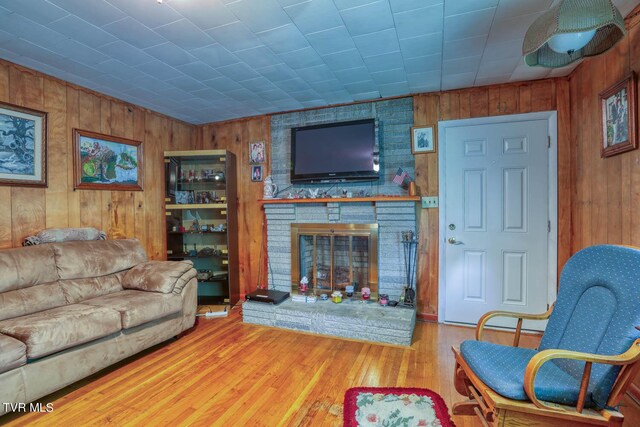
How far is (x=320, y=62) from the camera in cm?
246

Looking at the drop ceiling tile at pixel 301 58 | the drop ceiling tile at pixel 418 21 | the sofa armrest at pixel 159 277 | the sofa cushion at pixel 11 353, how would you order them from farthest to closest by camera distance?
the sofa armrest at pixel 159 277
the drop ceiling tile at pixel 301 58
the drop ceiling tile at pixel 418 21
the sofa cushion at pixel 11 353

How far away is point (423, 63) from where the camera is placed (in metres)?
2.46

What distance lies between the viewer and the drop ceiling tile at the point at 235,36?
6.51ft

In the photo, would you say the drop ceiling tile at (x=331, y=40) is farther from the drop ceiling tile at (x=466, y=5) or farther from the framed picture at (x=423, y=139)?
the framed picture at (x=423, y=139)

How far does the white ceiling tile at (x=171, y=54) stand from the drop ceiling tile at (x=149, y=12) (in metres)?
0.26

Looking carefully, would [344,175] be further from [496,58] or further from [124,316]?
[124,316]

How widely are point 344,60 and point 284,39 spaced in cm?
54

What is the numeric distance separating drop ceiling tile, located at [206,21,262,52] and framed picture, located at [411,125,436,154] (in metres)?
1.75

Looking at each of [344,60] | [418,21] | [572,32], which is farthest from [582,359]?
[344,60]

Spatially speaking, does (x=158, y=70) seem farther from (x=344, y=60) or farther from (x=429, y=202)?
(x=429, y=202)

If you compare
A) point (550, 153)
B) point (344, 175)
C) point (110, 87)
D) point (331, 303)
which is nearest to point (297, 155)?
point (344, 175)

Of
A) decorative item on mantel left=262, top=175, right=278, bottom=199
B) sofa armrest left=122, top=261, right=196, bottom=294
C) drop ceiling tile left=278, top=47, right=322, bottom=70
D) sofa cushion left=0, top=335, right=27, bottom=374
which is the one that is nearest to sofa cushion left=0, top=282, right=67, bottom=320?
sofa cushion left=0, top=335, right=27, bottom=374

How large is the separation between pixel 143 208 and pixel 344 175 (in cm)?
235

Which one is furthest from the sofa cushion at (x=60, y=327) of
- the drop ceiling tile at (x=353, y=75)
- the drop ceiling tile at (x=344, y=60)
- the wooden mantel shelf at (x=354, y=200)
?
the drop ceiling tile at (x=353, y=75)
